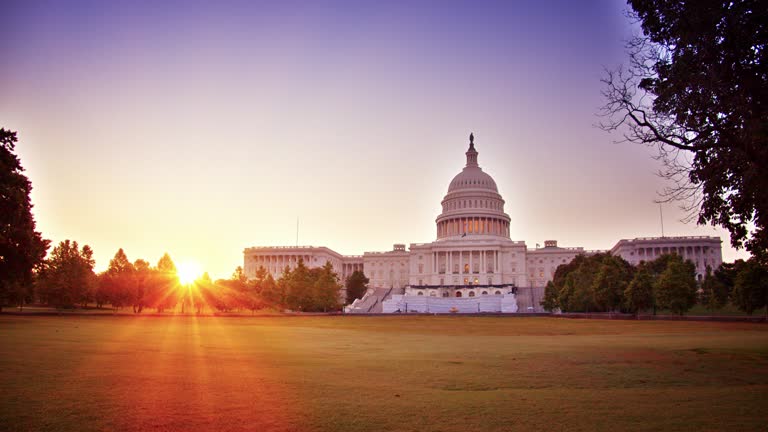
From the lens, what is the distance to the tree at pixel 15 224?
132 feet

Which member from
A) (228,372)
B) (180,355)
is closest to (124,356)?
(180,355)

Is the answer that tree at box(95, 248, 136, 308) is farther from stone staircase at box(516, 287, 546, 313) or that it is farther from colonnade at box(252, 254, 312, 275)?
colonnade at box(252, 254, 312, 275)

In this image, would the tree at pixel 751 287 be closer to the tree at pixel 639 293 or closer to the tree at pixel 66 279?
the tree at pixel 639 293

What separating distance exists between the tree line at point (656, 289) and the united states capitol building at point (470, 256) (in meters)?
33.8

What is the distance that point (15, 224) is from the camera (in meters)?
41.2

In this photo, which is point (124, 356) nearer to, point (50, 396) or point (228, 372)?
point (228, 372)

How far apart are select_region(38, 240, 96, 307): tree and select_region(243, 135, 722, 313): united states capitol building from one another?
168 feet

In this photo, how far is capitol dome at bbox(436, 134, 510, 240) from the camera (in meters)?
163

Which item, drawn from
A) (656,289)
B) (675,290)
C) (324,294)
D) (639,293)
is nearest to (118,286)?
(324,294)

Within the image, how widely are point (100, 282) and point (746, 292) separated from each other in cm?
8783

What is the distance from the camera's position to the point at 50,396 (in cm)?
1142

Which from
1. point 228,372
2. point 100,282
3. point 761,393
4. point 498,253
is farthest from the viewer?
point 498,253

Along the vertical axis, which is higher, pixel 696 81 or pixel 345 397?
pixel 696 81

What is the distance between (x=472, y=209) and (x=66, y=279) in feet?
360
